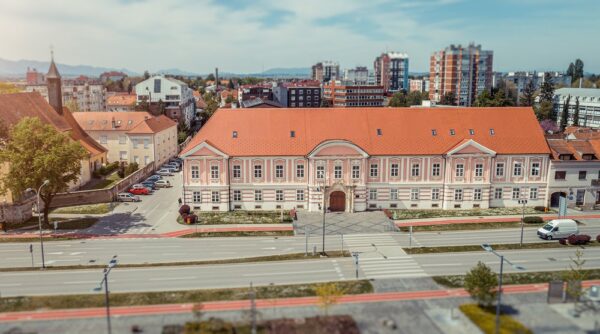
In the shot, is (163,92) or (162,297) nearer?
(162,297)

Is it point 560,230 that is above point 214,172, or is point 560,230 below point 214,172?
below

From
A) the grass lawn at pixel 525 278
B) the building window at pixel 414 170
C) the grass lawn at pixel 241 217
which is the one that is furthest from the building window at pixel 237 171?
the grass lawn at pixel 525 278

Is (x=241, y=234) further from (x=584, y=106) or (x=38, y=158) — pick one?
(x=584, y=106)

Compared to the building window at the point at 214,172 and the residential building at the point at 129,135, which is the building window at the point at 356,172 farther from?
the residential building at the point at 129,135

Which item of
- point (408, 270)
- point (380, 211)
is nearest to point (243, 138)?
point (380, 211)

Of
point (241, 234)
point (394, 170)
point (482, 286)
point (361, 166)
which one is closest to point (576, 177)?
point (394, 170)

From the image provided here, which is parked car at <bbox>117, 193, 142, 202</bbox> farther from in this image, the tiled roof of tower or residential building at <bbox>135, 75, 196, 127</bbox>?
residential building at <bbox>135, 75, 196, 127</bbox>

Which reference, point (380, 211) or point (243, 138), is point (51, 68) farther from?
point (380, 211)
